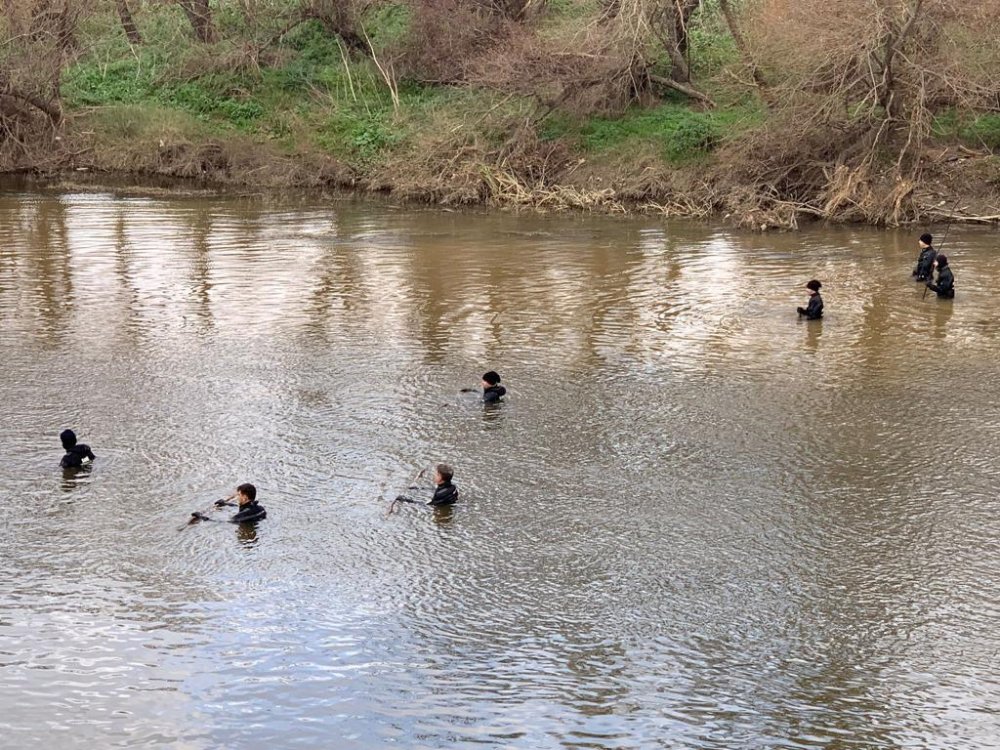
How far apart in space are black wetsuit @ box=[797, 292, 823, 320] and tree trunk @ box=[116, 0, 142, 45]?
31480mm

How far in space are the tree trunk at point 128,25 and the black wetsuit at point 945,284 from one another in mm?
31904

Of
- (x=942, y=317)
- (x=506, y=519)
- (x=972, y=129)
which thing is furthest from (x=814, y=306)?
(x=972, y=129)

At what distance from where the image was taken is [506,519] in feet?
38.2

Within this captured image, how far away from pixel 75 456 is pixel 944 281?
1475cm

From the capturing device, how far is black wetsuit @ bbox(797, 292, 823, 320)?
18.8 meters

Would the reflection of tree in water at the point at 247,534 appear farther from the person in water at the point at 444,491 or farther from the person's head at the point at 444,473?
the person's head at the point at 444,473

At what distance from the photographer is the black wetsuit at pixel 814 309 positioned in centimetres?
1884

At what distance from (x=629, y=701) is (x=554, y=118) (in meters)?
28.0

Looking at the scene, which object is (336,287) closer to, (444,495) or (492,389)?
(492,389)

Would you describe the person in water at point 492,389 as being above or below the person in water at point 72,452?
above

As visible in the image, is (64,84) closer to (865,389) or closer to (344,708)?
(865,389)

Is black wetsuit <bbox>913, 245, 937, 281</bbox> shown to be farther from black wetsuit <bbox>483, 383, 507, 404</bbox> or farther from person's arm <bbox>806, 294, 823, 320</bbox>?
black wetsuit <bbox>483, 383, 507, 404</bbox>

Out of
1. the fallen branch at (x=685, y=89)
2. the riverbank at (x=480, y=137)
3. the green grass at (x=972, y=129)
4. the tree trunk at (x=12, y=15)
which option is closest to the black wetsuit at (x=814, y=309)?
the riverbank at (x=480, y=137)

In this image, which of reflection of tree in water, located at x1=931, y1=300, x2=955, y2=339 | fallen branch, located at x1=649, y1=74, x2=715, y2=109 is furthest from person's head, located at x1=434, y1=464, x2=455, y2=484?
fallen branch, located at x1=649, y1=74, x2=715, y2=109
